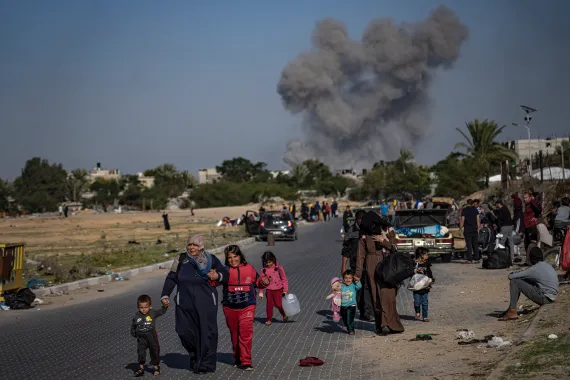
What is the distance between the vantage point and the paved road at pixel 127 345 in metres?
9.16

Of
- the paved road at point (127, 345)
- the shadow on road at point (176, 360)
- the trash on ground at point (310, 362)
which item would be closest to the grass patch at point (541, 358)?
the paved road at point (127, 345)

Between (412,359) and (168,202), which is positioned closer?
(412,359)

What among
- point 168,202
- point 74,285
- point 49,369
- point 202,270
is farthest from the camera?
point 168,202

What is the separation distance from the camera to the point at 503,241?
20.9 m

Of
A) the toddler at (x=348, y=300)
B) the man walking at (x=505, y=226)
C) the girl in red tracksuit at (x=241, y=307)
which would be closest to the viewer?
the girl in red tracksuit at (x=241, y=307)

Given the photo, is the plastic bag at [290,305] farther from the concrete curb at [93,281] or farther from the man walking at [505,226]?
the man walking at [505,226]

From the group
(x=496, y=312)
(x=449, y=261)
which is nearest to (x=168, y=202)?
(x=449, y=261)

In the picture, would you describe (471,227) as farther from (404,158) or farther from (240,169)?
(240,169)

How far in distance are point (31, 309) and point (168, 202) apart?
104420 mm

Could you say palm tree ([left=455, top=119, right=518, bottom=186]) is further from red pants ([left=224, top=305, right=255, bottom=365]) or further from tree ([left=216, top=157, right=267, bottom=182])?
tree ([left=216, top=157, right=267, bottom=182])

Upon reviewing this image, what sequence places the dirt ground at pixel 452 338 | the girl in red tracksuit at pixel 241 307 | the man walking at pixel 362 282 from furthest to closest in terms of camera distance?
the man walking at pixel 362 282 < the girl in red tracksuit at pixel 241 307 < the dirt ground at pixel 452 338

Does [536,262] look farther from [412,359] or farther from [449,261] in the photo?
[449,261]

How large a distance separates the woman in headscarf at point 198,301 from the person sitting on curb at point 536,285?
4796mm

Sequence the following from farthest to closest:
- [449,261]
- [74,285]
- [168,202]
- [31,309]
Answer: [168,202] → [449,261] → [74,285] → [31,309]
